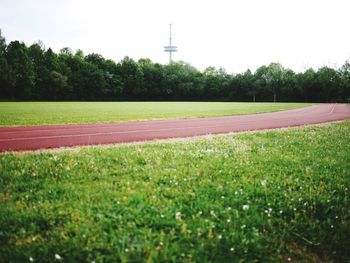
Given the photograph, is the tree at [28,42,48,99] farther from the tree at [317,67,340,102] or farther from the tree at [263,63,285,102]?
the tree at [317,67,340,102]

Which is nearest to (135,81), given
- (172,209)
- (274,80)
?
(274,80)

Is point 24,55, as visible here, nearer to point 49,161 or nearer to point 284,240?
point 49,161

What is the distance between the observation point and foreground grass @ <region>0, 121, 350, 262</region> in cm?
403

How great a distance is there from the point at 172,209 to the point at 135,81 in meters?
103

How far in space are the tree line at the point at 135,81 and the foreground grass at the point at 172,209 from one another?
83459 mm

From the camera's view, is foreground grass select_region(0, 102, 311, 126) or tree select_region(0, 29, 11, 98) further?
tree select_region(0, 29, 11, 98)

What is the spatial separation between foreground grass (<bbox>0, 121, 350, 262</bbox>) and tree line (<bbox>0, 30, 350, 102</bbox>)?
83.5 m

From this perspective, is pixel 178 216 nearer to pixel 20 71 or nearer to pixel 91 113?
pixel 91 113

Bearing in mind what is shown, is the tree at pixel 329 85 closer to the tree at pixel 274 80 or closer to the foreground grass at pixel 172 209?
the tree at pixel 274 80

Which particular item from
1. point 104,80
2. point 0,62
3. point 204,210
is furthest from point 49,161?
point 104,80

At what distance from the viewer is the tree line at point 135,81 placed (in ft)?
276

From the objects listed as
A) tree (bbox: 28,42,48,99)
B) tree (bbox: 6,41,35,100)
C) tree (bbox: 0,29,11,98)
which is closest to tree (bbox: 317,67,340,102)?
tree (bbox: 28,42,48,99)

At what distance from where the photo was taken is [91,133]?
15.0 meters

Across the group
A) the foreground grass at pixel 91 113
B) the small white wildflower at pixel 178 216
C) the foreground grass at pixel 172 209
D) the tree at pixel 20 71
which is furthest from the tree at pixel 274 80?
the small white wildflower at pixel 178 216
